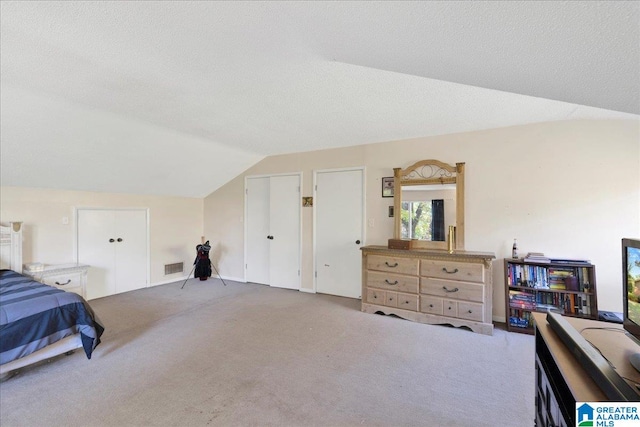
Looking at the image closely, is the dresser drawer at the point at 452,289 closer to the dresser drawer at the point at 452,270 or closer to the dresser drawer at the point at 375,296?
the dresser drawer at the point at 452,270

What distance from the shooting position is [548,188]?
3.08 metres

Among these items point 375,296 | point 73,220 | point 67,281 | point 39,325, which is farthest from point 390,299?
point 73,220

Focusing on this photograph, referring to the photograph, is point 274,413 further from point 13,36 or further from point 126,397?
point 13,36

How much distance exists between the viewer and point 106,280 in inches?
168

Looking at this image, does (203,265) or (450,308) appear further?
(203,265)

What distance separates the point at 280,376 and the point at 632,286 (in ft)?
6.96

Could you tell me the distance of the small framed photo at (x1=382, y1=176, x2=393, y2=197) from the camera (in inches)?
153

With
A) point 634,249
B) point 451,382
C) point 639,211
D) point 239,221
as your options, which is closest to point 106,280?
point 239,221

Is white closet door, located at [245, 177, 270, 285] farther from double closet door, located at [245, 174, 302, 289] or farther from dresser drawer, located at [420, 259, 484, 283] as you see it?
dresser drawer, located at [420, 259, 484, 283]

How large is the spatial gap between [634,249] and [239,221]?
5043 millimetres

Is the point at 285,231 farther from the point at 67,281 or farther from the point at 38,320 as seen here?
the point at 38,320

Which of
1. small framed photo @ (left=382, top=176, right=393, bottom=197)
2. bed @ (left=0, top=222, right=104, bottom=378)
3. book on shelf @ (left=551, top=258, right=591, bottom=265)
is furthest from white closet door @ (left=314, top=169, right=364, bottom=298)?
bed @ (left=0, top=222, right=104, bottom=378)

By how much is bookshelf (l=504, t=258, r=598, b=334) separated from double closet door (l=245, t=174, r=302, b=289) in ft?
9.68

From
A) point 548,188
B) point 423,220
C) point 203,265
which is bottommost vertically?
point 203,265
